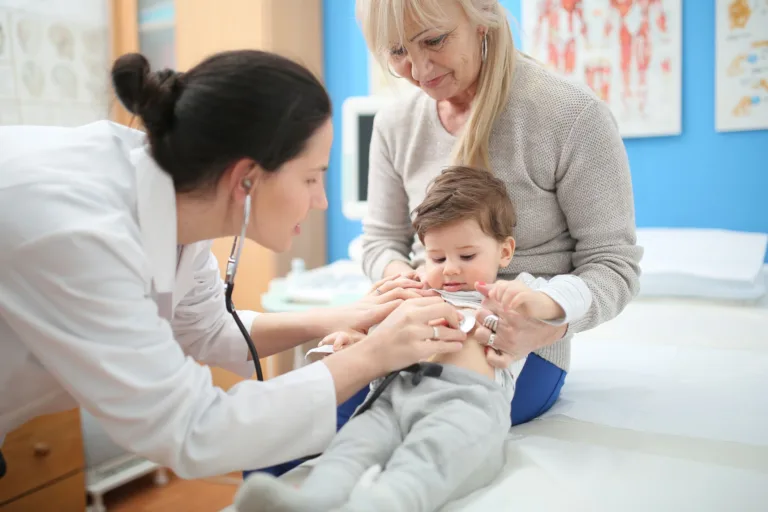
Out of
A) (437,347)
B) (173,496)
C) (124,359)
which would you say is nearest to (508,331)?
(437,347)

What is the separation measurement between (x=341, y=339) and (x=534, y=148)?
1.75 ft

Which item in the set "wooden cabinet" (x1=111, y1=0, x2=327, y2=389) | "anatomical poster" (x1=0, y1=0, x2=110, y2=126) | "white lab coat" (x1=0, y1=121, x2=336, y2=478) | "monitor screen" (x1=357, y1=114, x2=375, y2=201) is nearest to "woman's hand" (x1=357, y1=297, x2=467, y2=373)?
"white lab coat" (x1=0, y1=121, x2=336, y2=478)

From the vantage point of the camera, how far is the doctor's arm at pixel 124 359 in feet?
2.57

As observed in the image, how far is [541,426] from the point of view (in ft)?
4.00

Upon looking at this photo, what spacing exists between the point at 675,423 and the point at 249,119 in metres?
0.93

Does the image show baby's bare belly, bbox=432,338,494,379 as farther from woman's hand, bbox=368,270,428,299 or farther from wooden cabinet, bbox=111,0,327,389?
wooden cabinet, bbox=111,0,327,389

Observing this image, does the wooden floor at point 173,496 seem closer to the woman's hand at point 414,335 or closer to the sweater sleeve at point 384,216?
the sweater sleeve at point 384,216

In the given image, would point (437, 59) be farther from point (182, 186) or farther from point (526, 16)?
point (526, 16)

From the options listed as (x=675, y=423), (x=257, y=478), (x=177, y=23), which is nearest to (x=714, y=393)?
(x=675, y=423)

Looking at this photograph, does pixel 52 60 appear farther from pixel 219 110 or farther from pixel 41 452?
pixel 219 110

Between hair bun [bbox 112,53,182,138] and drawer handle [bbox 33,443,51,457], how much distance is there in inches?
47.8

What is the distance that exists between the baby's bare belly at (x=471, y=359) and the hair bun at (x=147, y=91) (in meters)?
0.59

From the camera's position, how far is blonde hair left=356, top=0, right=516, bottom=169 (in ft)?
4.16

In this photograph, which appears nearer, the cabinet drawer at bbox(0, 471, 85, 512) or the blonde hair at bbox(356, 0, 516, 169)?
the blonde hair at bbox(356, 0, 516, 169)
